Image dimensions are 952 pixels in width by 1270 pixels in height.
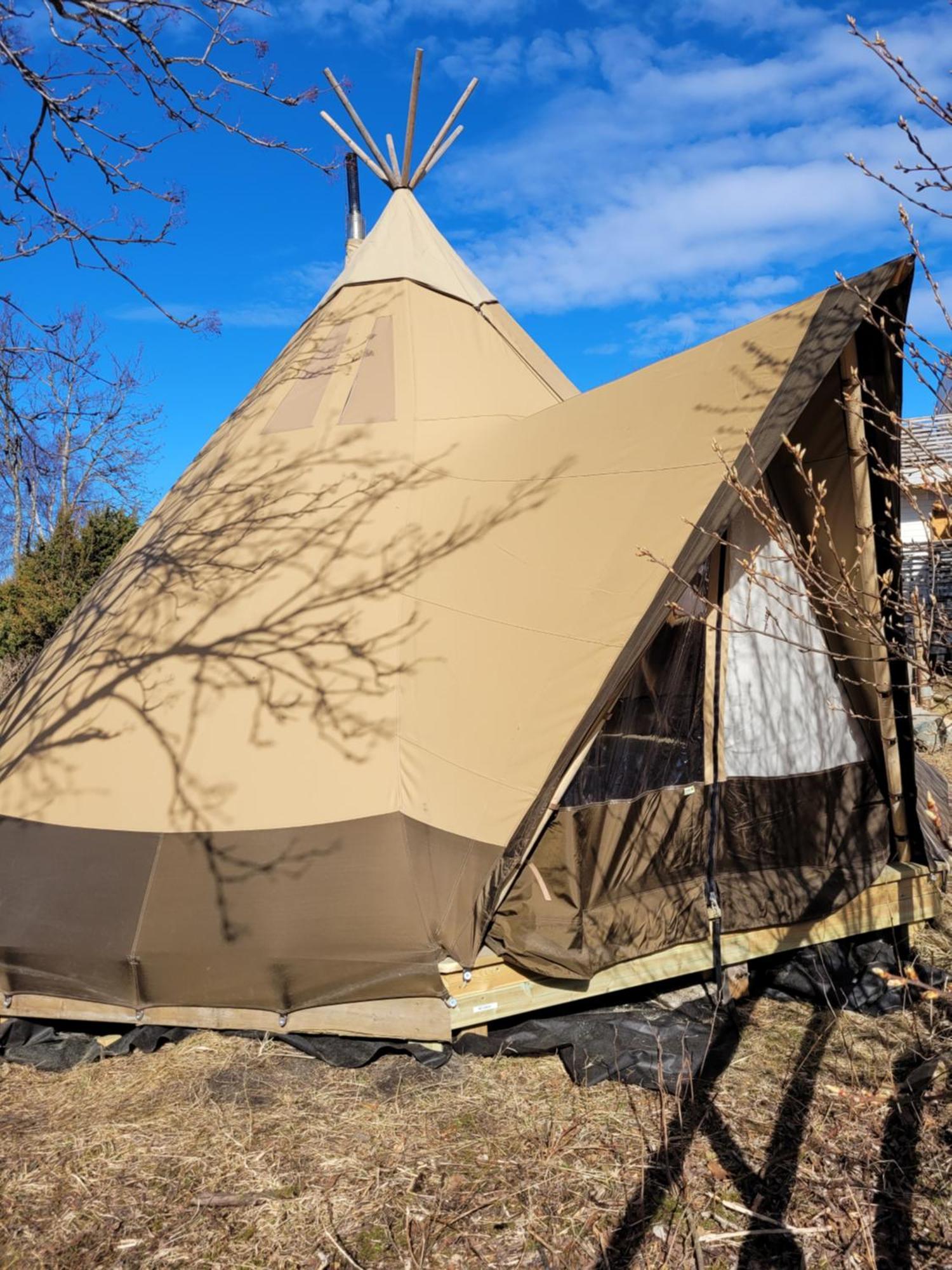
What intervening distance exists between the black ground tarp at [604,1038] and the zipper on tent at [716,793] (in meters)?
0.22

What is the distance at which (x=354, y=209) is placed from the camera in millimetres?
7129

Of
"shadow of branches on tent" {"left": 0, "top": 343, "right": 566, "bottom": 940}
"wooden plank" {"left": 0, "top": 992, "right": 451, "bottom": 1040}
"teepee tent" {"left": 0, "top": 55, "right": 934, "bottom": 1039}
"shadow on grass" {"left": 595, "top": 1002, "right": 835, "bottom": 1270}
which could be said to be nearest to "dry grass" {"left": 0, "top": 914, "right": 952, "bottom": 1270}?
"shadow on grass" {"left": 595, "top": 1002, "right": 835, "bottom": 1270}

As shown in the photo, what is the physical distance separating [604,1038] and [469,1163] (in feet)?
2.59

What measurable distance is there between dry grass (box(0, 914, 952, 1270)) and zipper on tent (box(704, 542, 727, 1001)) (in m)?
0.38

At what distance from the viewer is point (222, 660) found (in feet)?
13.5

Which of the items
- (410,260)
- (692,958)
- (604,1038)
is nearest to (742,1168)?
(604,1038)

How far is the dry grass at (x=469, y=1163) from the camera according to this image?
2.32 meters

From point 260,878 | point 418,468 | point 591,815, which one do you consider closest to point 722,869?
point 591,815

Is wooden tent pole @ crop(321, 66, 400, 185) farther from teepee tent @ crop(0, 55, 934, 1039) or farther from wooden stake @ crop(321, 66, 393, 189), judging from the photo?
teepee tent @ crop(0, 55, 934, 1039)

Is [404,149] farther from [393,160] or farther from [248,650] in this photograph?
[248,650]

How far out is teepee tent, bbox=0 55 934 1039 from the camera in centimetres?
325

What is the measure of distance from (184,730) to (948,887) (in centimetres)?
369

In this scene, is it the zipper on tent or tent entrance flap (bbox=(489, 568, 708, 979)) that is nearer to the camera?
tent entrance flap (bbox=(489, 568, 708, 979))

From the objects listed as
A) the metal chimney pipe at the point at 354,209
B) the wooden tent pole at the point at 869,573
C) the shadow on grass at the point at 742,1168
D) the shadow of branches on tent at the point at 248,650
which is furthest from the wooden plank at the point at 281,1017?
the metal chimney pipe at the point at 354,209
